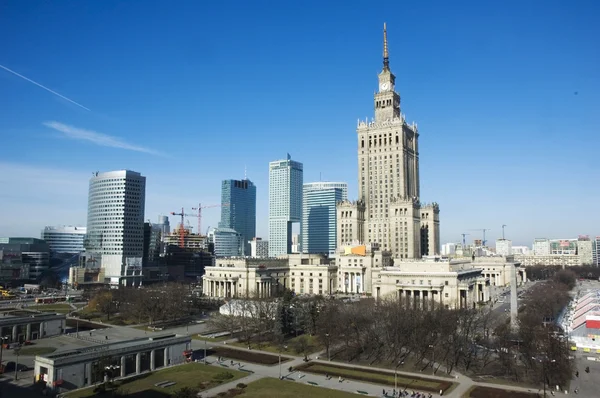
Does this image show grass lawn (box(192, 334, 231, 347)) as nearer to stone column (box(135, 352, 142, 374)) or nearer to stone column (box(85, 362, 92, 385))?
stone column (box(135, 352, 142, 374))

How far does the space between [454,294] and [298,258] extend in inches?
2916

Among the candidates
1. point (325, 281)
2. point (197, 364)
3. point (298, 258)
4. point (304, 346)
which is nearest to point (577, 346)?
point (304, 346)

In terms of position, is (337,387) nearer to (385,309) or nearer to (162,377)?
(162,377)

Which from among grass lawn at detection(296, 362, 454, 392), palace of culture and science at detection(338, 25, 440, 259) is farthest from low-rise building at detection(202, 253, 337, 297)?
grass lawn at detection(296, 362, 454, 392)

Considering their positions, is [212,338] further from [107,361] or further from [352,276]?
[352,276]

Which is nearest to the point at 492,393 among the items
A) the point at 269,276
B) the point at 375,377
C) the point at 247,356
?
the point at 375,377

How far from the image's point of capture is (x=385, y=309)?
316 feet

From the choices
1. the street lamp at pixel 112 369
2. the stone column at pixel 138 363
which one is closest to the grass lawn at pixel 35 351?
the stone column at pixel 138 363

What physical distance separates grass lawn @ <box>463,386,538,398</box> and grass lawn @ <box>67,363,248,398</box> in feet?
106

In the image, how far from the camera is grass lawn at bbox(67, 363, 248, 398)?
6425 centimetres

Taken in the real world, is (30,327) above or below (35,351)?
above

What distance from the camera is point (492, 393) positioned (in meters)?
64.4

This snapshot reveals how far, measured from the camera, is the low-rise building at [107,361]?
6600cm

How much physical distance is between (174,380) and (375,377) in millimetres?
29165
